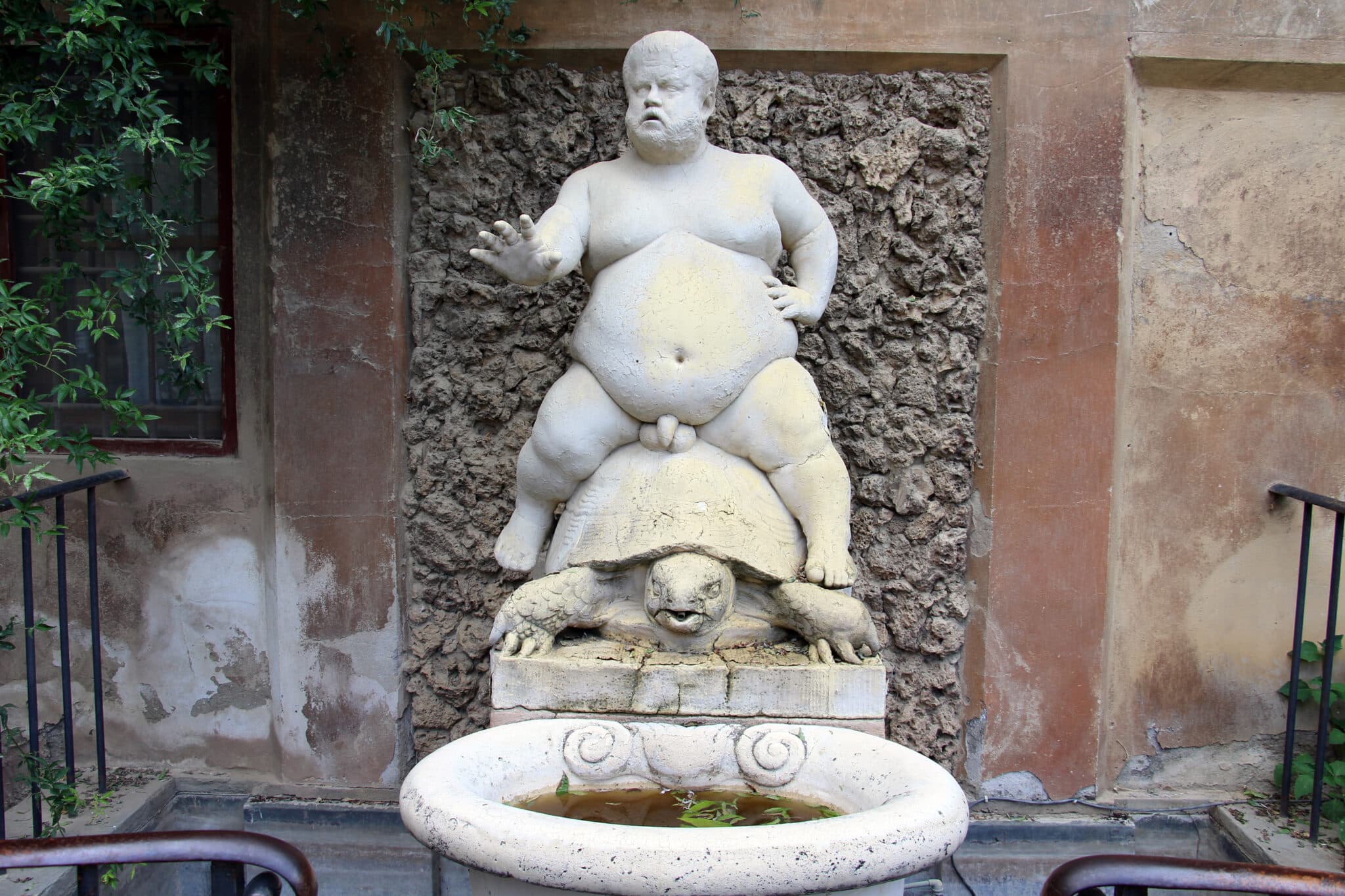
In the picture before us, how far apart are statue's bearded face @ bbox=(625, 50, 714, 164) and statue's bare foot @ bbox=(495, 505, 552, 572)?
1.00 meters

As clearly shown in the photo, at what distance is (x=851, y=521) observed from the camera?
3.71 meters

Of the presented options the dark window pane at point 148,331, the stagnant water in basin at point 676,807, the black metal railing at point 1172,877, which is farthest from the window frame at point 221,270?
the black metal railing at point 1172,877

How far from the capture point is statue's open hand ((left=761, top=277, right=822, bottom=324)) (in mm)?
2719

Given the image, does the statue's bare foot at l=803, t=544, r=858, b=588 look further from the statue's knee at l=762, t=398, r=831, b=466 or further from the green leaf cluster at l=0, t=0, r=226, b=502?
the green leaf cluster at l=0, t=0, r=226, b=502

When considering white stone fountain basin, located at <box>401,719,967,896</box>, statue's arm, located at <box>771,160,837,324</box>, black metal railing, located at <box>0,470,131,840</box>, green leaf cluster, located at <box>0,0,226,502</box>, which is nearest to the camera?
white stone fountain basin, located at <box>401,719,967,896</box>

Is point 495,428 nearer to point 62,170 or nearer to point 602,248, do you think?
point 602,248

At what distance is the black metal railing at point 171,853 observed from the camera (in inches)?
54.7

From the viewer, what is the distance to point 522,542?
2869 mm

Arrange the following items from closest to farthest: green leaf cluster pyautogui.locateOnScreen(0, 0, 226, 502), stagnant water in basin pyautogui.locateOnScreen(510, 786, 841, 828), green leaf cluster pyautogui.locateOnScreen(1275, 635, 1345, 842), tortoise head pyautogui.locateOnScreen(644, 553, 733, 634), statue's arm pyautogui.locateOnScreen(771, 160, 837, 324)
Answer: stagnant water in basin pyautogui.locateOnScreen(510, 786, 841, 828), tortoise head pyautogui.locateOnScreen(644, 553, 733, 634), green leaf cluster pyautogui.locateOnScreen(0, 0, 226, 502), statue's arm pyautogui.locateOnScreen(771, 160, 837, 324), green leaf cluster pyautogui.locateOnScreen(1275, 635, 1345, 842)

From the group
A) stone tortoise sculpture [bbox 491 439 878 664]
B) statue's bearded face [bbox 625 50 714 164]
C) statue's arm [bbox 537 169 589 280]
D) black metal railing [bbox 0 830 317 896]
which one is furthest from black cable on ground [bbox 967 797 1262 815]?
black metal railing [bbox 0 830 317 896]

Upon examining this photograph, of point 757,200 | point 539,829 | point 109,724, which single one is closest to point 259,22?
point 757,200

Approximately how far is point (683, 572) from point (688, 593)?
49 millimetres

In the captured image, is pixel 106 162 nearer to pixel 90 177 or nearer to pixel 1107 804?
pixel 90 177

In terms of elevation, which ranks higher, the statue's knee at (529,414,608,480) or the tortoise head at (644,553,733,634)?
the statue's knee at (529,414,608,480)
